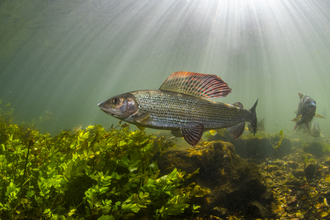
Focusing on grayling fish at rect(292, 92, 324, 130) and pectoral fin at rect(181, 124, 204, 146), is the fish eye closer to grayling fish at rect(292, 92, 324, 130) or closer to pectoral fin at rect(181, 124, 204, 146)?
pectoral fin at rect(181, 124, 204, 146)

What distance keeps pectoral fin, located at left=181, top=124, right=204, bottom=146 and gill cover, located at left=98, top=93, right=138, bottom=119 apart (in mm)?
759

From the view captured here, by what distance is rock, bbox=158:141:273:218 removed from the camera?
89.0 inches

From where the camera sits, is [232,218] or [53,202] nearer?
[53,202]

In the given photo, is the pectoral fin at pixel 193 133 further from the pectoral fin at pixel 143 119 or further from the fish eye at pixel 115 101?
the fish eye at pixel 115 101

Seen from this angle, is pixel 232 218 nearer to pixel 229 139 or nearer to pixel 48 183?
pixel 48 183

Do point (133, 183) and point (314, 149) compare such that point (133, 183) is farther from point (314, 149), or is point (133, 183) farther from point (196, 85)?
point (314, 149)

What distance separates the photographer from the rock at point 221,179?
2.26 m

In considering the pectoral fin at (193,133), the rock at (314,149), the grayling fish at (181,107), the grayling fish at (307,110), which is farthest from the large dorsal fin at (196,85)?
the rock at (314,149)

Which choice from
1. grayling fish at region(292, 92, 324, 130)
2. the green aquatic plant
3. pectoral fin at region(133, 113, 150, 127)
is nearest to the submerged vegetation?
the green aquatic plant

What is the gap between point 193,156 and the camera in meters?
2.66

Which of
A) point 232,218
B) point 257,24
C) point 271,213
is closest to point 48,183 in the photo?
point 232,218

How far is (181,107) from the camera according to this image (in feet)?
6.52

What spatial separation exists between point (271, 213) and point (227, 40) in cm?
2966

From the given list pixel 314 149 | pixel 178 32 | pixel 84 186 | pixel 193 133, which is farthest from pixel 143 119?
pixel 178 32
